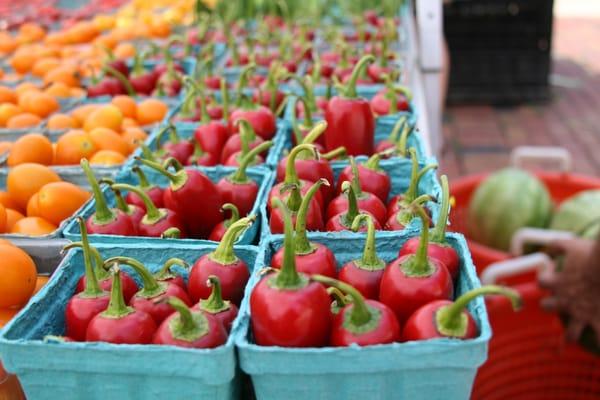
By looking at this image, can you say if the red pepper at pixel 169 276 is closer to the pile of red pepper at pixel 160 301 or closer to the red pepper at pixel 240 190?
the pile of red pepper at pixel 160 301

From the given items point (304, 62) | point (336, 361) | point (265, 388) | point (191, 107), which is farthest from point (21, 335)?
point (304, 62)

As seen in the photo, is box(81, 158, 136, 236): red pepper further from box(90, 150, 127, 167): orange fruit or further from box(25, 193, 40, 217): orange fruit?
box(90, 150, 127, 167): orange fruit

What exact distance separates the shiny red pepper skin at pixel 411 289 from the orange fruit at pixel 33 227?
0.93m

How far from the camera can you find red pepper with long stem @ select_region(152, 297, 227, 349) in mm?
1034

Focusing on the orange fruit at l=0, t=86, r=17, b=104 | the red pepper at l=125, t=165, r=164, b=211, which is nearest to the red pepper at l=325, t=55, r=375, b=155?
the red pepper at l=125, t=165, r=164, b=211

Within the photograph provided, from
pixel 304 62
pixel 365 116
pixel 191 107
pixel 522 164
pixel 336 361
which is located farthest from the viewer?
pixel 522 164

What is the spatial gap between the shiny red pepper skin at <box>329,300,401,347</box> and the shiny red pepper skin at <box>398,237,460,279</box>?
0.57 feet

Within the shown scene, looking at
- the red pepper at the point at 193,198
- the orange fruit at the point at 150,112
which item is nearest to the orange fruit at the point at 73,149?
the orange fruit at the point at 150,112

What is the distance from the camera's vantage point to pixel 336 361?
100cm

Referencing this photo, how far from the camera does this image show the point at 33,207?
167cm

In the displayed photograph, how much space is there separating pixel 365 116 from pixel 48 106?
1.40 m

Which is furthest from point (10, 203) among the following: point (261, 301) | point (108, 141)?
point (261, 301)

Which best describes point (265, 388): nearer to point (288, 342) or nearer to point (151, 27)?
point (288, 342)

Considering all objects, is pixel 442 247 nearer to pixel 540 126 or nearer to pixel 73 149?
pixel 73 149
